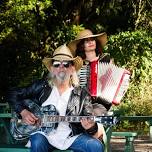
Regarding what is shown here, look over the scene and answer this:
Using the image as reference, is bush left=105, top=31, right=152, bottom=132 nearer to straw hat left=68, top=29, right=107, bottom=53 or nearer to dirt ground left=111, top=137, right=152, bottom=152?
dirt ground left=111, top=137, right=152, bottom=152

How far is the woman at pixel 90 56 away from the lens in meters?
5.23

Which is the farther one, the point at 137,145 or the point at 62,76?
the point at 137,145

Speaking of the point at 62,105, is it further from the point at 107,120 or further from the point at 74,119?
the point at 107,120

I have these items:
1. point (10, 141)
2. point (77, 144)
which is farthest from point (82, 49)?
point (10, 141)

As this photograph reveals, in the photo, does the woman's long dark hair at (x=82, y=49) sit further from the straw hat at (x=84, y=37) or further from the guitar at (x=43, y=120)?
the guitar at (x=43, y=120)

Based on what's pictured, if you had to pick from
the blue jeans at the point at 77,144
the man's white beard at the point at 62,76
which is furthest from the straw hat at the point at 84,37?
the blue jeans at the point at 77,144

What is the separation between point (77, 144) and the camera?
4836mm

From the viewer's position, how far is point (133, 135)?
18.1ft

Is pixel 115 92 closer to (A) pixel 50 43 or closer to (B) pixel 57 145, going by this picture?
(B) pixel 57 145

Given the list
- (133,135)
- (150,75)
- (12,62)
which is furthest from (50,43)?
(133,135)

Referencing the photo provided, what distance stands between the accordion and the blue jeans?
0.52m

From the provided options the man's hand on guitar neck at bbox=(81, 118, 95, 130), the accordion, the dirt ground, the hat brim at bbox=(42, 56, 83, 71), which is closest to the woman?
the accordion

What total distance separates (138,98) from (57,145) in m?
8.04

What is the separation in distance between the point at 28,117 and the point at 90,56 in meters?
0.93
